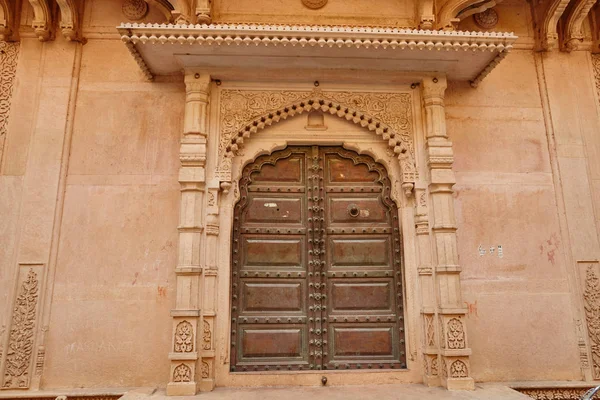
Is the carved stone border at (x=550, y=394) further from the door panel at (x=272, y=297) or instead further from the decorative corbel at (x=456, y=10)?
the decorative corbel at (x=456, y=10)

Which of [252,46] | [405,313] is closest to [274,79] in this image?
[252,46]

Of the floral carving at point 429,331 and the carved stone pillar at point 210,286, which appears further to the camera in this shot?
the floral carving at point 429,331

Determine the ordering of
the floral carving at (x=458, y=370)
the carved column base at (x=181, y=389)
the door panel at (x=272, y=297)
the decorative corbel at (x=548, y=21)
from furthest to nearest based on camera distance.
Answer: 1. the decorative corbel at (x=548, y=21)
2. the door panel at (x=272, y=297)
3. the floral carving at (x=458, y=370)
4. the carved column base at (x=181, y=389)

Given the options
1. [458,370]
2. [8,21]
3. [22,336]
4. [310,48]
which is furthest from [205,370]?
[8,21]

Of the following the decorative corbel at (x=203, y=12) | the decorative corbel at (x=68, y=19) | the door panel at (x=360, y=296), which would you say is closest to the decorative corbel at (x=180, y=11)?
the decorative corbel at (x=203, y=12)

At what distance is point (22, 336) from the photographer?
4.13 meters

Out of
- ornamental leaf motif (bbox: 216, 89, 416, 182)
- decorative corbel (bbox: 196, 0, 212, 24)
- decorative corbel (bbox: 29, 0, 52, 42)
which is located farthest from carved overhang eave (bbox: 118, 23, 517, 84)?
decorative corbel (bbox: 29, 0, 52, 42)

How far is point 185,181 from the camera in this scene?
4137 mm

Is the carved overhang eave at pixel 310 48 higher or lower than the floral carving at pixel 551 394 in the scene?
higher

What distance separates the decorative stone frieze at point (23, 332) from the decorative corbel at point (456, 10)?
4942 millimetres

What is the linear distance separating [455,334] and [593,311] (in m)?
1.66

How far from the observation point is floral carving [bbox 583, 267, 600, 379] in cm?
438

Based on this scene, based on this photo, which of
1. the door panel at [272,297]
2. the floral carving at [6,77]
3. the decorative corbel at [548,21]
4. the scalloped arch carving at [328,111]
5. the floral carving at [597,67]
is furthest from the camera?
the floral carving at [597,67]

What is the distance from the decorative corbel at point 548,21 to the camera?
484 centimetres
